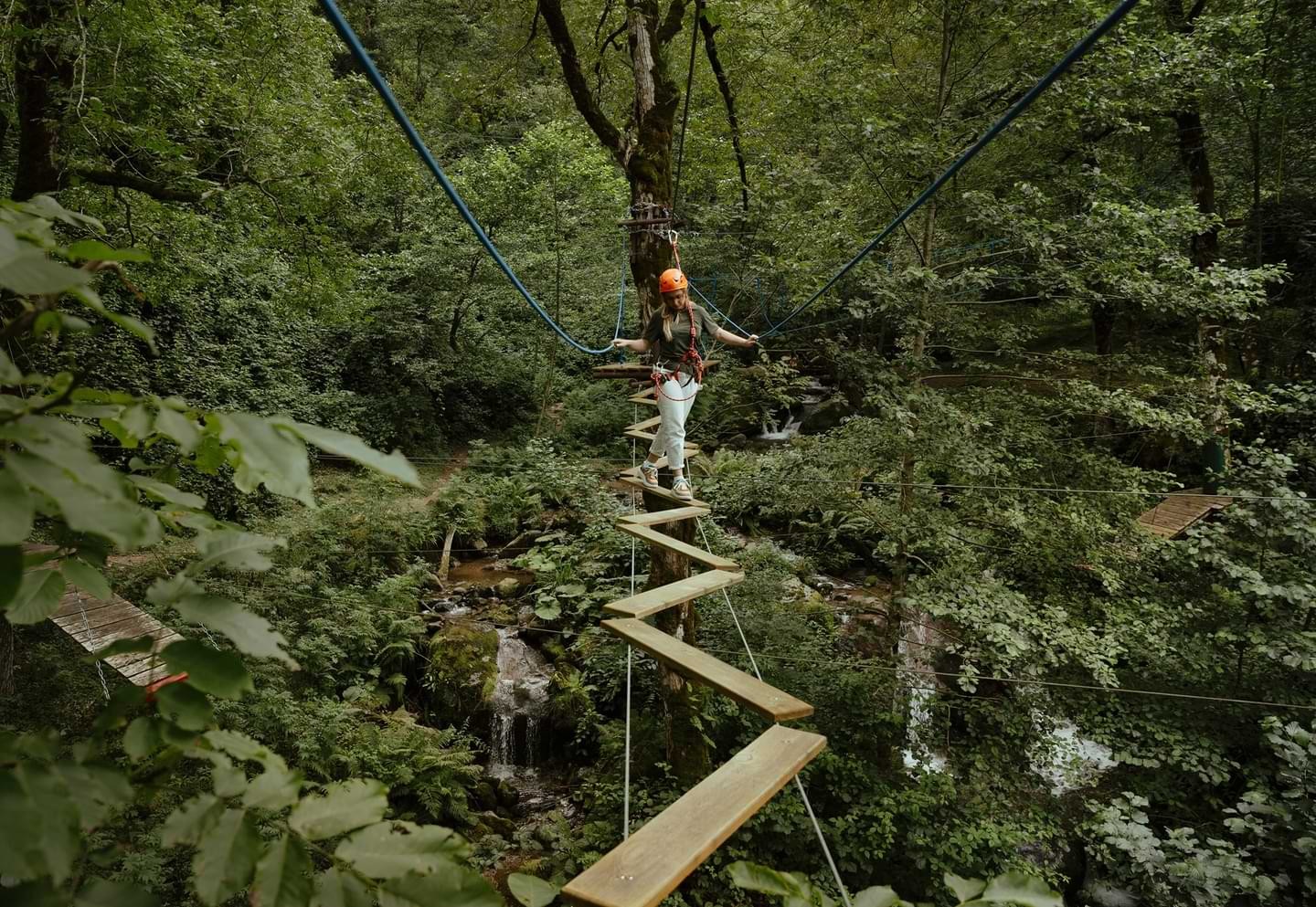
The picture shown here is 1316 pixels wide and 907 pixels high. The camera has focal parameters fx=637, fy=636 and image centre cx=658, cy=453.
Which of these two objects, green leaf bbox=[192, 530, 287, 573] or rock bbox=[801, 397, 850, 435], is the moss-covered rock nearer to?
green leaf bbox=[192, 530, 287, 573]

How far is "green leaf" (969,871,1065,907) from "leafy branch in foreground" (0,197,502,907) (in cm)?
58

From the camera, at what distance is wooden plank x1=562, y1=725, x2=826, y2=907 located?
1304mm

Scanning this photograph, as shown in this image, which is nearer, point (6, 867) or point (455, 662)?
point (6, 867)

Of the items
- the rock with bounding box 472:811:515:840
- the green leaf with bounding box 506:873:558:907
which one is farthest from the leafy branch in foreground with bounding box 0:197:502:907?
the rock with bounding box 472:811:515:840

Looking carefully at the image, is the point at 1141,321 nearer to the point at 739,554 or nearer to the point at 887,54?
the point at 887,54

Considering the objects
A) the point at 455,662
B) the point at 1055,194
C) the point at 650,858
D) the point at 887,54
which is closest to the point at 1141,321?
the point at 1055,194

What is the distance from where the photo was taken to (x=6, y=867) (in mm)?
449

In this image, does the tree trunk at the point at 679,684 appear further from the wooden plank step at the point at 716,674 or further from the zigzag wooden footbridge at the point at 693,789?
the wooden plank step at the point at 716,674

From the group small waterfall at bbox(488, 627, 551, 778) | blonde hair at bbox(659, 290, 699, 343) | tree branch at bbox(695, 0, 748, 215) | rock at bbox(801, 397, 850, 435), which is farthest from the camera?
rock at bbox(801, 397, 850, 435)

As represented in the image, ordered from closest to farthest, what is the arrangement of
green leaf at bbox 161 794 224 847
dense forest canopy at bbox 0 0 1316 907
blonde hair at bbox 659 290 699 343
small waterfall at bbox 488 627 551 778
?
green leaf at bbox 161 794 224 847 < blonde hair at bbox 659 290 699 343 < dense forest canopy at bbox 0 0 1316 907 < small waterfall at bbox 488 627 551 778

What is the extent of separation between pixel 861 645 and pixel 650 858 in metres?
6.13

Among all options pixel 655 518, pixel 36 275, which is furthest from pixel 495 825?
pixel 36 275

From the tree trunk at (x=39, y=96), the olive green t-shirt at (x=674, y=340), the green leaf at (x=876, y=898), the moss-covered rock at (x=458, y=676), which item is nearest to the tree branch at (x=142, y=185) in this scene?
the tree trunk at (x=39, y=96)

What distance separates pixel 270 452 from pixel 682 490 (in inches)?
142
